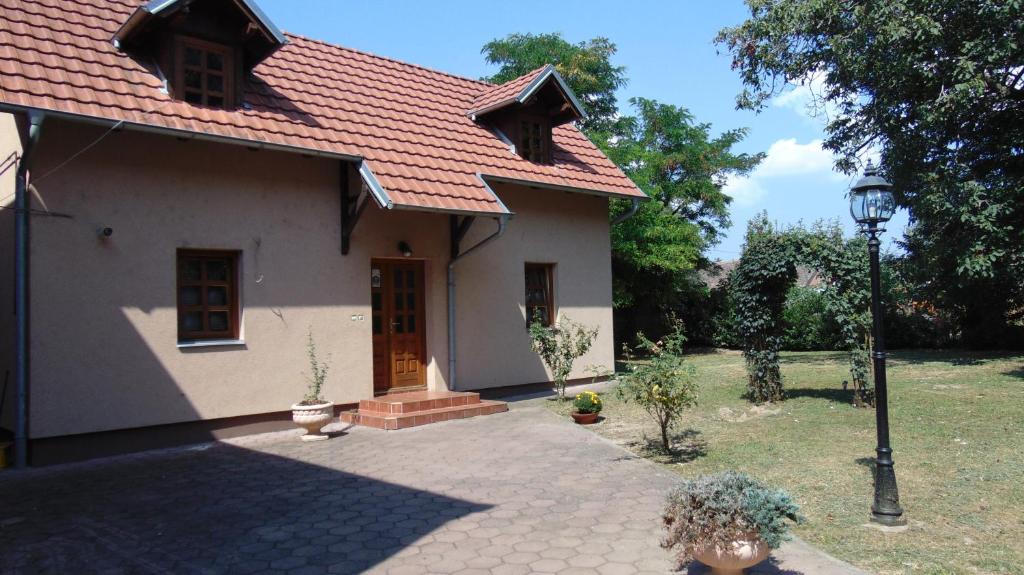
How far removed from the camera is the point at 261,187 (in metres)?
10.3

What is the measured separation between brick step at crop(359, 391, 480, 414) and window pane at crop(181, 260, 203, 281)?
125 inches

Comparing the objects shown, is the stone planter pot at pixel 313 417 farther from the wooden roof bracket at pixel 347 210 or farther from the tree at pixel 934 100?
the tree at pixel 934 100

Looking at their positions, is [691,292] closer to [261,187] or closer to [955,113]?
[955,113]

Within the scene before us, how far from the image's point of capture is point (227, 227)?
32.4 ft

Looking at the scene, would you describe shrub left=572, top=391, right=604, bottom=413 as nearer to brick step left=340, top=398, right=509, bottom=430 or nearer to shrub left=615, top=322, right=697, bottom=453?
brick step left=340, top=398, right=509, bottom=430

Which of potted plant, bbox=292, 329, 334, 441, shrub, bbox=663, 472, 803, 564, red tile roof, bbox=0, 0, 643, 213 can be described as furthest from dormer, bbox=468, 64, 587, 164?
shrub, bbox=663, 472, 803, 564

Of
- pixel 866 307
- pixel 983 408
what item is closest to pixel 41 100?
pixel 866 307

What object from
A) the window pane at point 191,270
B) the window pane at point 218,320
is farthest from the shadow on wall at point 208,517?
the window pane at point 191,270

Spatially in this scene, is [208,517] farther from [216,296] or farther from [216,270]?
[216,270]

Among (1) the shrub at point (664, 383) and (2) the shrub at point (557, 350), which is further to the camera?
(2) the shrub at point (557, 350)

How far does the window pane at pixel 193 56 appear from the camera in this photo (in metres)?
9.86

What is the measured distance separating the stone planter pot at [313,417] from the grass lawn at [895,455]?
155 inches

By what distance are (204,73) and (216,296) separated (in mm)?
3241

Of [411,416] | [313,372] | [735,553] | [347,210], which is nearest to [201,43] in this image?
[347,210]
